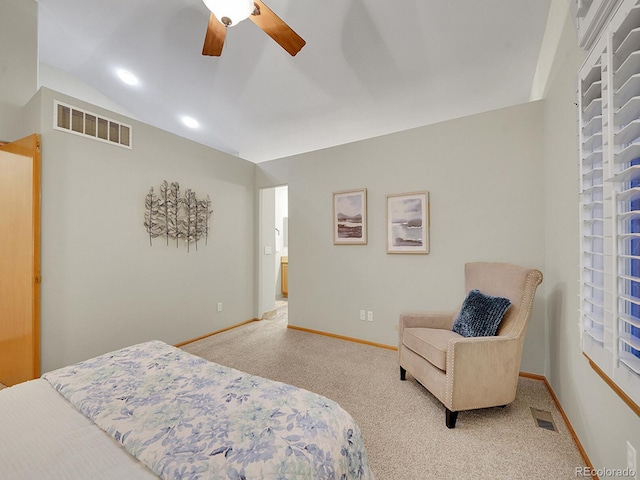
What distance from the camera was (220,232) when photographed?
3680 mm

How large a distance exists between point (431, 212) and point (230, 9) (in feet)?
8.04

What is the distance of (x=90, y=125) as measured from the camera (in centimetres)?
246

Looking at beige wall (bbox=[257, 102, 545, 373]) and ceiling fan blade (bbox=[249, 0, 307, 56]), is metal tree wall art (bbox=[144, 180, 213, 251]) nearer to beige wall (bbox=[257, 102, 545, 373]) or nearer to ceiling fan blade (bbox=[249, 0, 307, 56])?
beige wall (bbox=[257, 102, 545, 373])

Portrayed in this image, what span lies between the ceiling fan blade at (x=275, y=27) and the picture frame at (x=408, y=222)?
182 centimetres

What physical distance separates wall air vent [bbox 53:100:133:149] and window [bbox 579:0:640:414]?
358cm

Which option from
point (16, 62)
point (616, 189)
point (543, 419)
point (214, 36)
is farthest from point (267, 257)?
point (616, 189)

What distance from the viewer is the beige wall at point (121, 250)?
87.8 inches

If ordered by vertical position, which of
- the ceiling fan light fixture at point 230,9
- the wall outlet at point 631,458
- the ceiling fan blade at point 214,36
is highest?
the ceiling fan blade at point 214,36

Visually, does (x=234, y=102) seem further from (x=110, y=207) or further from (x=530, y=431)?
(x=530, y=431)

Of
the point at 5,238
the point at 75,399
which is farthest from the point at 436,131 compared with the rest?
the point at 5,238

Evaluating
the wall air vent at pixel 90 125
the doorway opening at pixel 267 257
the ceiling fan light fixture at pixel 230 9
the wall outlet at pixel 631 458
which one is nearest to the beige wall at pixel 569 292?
the wall outlet at pixel 631 458

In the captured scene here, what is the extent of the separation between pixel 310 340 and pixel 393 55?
3347 millimetres

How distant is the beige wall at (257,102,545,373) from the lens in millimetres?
2430

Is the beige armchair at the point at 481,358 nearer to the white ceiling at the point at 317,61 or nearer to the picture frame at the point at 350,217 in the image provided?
the picture frame at the point at 350,217
